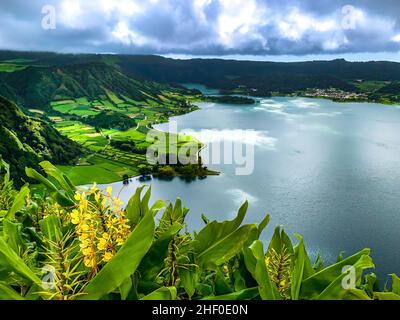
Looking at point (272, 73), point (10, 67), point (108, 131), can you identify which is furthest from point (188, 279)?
point (272, 73)

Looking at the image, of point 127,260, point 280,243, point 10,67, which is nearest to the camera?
point 127,260

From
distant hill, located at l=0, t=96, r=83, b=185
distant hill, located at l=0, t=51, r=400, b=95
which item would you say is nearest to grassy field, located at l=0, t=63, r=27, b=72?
distant hill, located at l=0, t=51, r=400, b=95

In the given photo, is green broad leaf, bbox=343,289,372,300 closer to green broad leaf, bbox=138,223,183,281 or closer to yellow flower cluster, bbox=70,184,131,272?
green broad leaf, bbox=138,223,183,281

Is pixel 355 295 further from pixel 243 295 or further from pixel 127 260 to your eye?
pixel 127 260

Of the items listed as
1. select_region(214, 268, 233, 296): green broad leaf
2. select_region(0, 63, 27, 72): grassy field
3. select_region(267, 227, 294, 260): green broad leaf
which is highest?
select_region(0, 63, 27, 72): grassy field

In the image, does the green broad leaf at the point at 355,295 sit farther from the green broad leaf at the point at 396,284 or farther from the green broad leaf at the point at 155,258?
the green broad leaf at the point at 155,258

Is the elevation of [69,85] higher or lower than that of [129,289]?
higher
